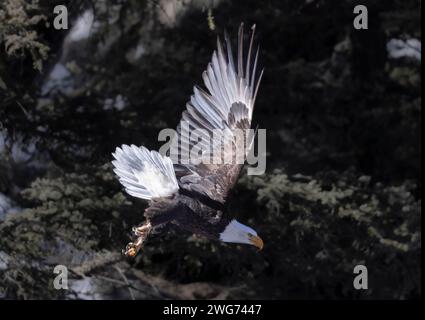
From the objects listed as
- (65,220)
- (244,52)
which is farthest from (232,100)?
(65,220)

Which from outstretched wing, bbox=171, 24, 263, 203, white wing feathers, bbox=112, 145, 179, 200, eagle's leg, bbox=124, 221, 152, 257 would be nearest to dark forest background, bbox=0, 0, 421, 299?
outstretched wing, bbox=171, 24, 263, 203

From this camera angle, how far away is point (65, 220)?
28.1 feet

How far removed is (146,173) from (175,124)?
10.7 feet

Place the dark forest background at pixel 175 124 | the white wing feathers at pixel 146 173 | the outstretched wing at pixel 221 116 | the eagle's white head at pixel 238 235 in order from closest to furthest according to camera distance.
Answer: the white wing feathers at pixel 146 173 < the eagle's white head at pixel 238 235 < the outstretched wing at pixel 221 116 < the dark forest background at pixel 175 124

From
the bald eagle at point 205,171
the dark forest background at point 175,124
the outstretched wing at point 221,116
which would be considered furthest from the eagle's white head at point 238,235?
the dark forest background at point 175,124

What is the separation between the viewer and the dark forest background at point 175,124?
28.1 feet

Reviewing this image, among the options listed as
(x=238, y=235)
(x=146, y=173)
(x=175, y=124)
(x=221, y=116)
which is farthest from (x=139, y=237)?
(x=175, y=124)

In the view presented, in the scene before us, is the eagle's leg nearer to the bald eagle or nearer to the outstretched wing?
the bald eagle

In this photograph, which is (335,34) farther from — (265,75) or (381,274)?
(381,274)

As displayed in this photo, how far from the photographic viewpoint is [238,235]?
6.23m

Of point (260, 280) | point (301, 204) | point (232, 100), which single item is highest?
point (232, 100)

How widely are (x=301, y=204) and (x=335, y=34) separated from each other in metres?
2.44

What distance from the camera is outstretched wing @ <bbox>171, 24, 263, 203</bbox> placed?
6402 mm

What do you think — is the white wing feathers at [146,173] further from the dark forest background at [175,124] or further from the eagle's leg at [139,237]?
the dark forest background at [175,124]
